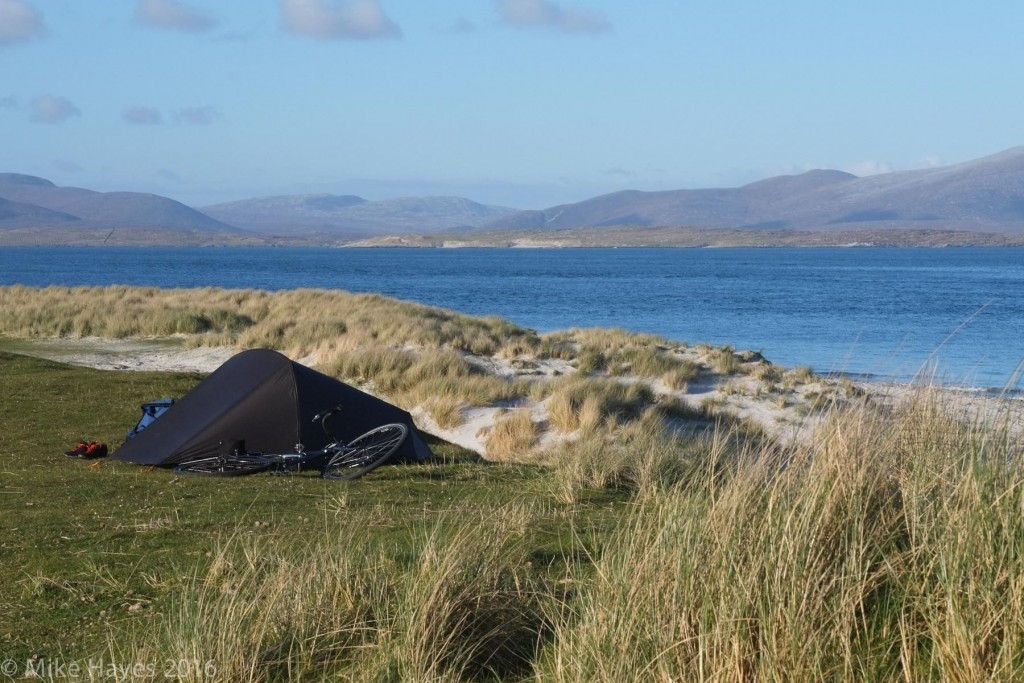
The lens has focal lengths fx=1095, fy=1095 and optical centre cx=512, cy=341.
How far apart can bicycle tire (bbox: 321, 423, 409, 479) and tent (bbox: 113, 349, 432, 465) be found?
22 cm

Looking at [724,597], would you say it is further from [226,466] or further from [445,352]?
[445,352]

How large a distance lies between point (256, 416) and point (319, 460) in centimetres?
85

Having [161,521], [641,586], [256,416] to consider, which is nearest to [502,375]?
[256,416]

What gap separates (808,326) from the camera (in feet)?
139

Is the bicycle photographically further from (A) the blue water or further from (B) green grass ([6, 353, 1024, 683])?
(A) the blue water

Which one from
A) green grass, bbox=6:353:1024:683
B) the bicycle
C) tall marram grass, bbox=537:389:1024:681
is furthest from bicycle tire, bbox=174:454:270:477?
tall marram grass, bbox=537:389:1024:681

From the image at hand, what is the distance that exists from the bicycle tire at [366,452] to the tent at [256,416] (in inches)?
8.8

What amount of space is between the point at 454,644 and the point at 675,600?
1.17 meters

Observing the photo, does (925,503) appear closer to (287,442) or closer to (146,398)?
(287,442)

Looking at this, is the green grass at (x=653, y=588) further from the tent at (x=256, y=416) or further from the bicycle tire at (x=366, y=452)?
the tent at (x=256, y=416)

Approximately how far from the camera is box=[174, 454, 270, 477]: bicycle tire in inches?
418

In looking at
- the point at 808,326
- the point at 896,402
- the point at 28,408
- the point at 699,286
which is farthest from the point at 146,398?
the point at 699,286

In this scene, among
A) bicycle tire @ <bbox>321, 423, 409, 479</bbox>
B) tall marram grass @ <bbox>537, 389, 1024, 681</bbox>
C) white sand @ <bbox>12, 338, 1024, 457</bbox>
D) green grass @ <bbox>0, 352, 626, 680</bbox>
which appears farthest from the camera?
white sand @ <bbox>12, 338, 1024, 457</bbox>

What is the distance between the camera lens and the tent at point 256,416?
11016 mm
